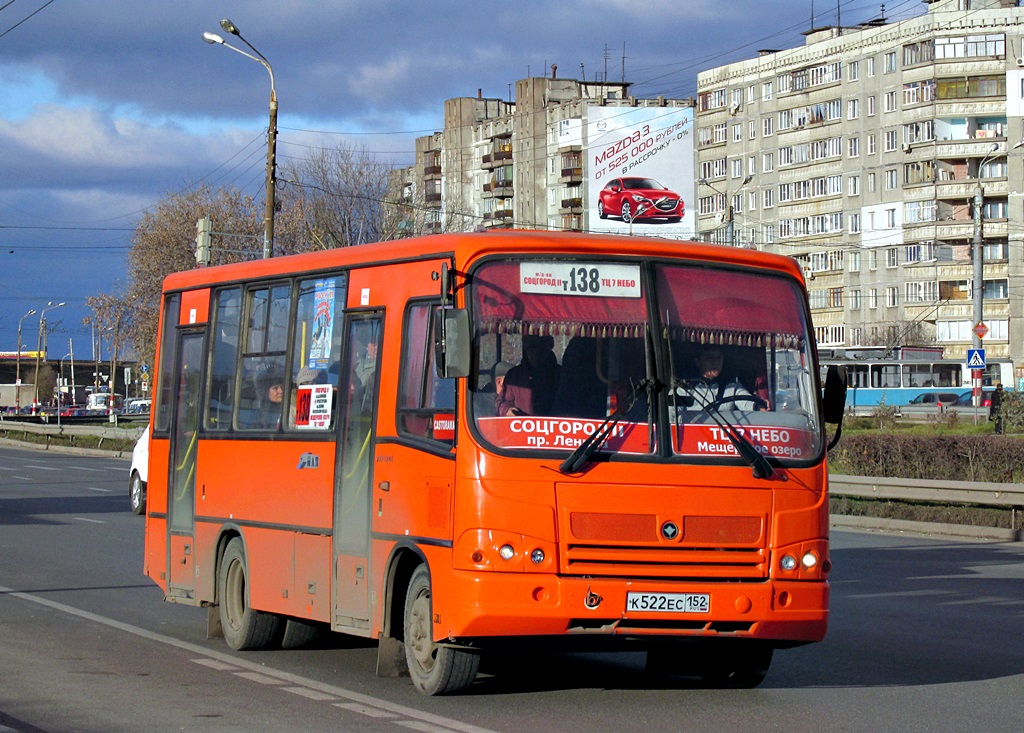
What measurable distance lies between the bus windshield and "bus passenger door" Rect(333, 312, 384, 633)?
1.19 m

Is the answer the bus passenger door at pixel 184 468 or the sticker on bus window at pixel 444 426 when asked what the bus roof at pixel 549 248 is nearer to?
the sticker on bus window at pixel 444 426

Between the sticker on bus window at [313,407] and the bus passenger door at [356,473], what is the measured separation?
8.7 inches

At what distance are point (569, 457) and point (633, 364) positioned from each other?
2.24 ft

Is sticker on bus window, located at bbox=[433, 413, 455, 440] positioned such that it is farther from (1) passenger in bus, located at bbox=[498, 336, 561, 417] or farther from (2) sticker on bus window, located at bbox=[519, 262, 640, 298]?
(2) sticker on bus window, located at bbox=[519, 262, 640, 298]

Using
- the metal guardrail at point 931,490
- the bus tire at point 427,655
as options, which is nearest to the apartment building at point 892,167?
the metal guardrail at point 931,490

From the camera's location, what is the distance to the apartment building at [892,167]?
91.3 meters

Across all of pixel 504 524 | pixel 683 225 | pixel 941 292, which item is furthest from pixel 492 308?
pixel 941 292

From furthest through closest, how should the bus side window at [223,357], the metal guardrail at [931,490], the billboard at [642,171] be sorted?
the billboard at [642,171] → the metal guardrail at [931,490] → the bus side window at [223,357]

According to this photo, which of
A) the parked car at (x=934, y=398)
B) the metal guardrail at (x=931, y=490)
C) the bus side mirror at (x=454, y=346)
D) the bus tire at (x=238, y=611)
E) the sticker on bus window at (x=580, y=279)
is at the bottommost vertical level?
the bus tire at (x=238, y=611)

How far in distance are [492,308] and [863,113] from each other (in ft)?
303

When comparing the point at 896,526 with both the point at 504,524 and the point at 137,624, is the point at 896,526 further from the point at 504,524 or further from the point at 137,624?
the point at 504,524

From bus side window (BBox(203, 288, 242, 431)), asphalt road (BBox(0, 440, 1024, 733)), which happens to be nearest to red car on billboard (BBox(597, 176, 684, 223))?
asphalt road (BBox(0, 440, 1024, 733))

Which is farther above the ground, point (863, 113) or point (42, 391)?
point (863, 113)

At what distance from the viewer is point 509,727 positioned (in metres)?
7.95
